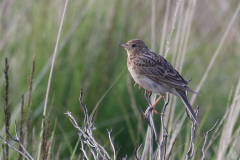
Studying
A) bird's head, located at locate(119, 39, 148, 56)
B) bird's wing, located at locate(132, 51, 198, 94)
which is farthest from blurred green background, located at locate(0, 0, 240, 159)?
bird's wing, located at locate(132, 51, 198, 94)

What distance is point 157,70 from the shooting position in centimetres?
324

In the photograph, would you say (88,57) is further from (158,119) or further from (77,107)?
(158,119)

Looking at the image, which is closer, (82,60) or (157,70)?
(157,70)

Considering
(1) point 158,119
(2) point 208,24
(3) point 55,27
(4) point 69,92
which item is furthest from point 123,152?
(2) point 208,24

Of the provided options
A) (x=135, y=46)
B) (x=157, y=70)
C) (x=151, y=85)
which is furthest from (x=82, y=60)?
(x=151, y=85)

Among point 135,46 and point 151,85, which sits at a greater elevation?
point 135,46

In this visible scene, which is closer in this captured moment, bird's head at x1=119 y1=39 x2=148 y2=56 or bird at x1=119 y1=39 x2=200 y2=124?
bird at x1=119 y1=39 x2=200 y2=124

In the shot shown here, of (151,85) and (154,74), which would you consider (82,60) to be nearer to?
(154,74)

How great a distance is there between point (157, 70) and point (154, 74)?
9cm

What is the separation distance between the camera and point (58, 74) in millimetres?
4504

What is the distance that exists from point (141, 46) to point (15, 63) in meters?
1.79

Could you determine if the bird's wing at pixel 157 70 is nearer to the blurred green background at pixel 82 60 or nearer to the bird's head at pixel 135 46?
the bird's head at pixel 135 46

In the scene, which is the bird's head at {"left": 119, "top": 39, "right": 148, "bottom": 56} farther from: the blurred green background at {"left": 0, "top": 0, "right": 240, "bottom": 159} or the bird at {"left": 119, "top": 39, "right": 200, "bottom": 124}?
the blurred green background at {"left": 0, "top": 0, "right": 240, "bottom": 159}

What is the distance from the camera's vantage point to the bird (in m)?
2.91
